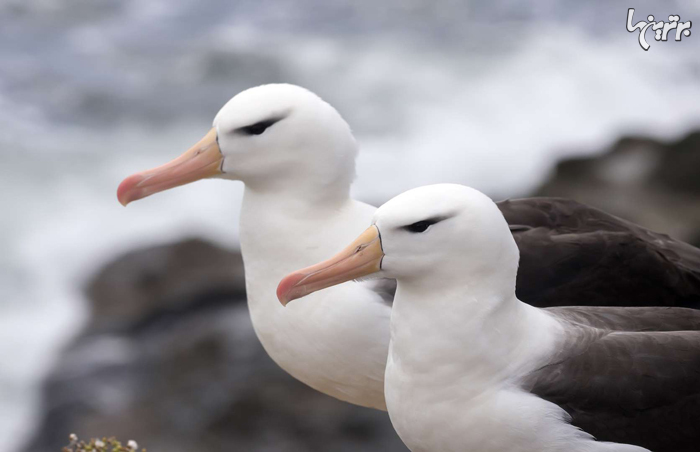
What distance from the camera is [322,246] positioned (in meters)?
4.38

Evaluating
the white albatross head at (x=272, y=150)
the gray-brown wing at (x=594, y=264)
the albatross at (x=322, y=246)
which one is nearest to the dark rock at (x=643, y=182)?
the gray-brown wing at (x=594, y=264)

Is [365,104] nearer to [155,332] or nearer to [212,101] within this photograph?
[212,101]

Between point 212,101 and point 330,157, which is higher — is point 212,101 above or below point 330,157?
below

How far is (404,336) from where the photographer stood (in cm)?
350

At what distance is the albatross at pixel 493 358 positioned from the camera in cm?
335

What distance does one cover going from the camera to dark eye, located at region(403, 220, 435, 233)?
3357 millimetres

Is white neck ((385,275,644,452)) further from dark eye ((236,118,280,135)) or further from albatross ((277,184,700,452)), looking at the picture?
dark eye ((236,118,280,135))

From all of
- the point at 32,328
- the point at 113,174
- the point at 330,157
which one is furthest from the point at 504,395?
the point at 113,174

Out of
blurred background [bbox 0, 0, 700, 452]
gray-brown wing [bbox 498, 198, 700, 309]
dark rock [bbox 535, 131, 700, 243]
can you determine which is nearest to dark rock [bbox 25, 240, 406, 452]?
blurred background [bbox 0, 0, 700, 452]

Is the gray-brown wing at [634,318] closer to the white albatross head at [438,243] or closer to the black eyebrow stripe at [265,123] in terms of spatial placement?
the white albatross head at [438,243]

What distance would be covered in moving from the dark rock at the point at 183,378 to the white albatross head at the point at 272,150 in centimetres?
367

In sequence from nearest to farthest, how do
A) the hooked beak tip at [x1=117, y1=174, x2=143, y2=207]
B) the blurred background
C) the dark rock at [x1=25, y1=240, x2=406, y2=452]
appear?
1. the hooked beak tip at [x1=117, y1=174, x2=143, y2=207]
2. the dark rock at [x1=25, y1=240, x2=406, y2=452]
3. the blurred background

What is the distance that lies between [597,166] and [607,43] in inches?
290

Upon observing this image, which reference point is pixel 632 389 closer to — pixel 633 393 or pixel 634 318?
pixel 633 393
